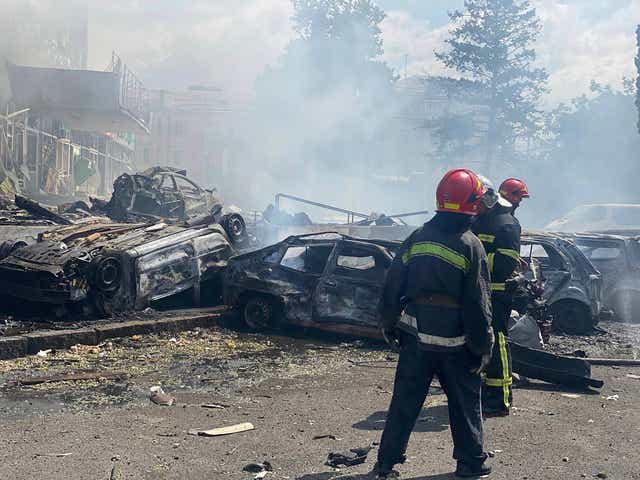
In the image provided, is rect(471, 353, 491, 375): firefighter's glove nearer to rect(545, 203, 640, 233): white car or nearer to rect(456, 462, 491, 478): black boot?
rect(456, 462, 491, 478): black boot

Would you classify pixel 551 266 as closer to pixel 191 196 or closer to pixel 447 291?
pixel 447 291

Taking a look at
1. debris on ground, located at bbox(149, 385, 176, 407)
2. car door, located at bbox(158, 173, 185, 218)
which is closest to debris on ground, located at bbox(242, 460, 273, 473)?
debris on ground, located at bbox(149, 385, 176, 407)

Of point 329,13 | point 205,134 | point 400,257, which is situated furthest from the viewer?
point 205,134

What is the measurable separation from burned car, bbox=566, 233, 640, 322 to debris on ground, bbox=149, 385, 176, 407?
7.60 metres

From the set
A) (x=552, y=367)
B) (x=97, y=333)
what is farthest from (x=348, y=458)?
(x=97, y=333)

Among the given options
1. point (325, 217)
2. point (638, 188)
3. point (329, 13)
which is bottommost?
point (325, 217)

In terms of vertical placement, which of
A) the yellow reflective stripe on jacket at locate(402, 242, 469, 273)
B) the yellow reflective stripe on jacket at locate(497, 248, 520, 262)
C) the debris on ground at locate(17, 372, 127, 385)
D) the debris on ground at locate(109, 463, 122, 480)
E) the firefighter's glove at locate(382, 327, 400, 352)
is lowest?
the debris on ground at locate(17, 372, 127, 385)

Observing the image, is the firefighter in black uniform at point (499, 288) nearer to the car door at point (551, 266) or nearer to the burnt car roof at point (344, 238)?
the burnt car roof at point (344, 238)

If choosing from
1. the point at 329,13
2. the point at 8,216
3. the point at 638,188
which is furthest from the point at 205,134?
the point at 8,216

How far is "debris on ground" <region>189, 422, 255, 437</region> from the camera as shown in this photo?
4.95 m

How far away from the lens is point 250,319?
896 cm

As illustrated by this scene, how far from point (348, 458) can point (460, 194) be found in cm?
183

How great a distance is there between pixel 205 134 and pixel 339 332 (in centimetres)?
4154

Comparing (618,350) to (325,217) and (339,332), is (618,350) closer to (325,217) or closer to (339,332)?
(339,332)
